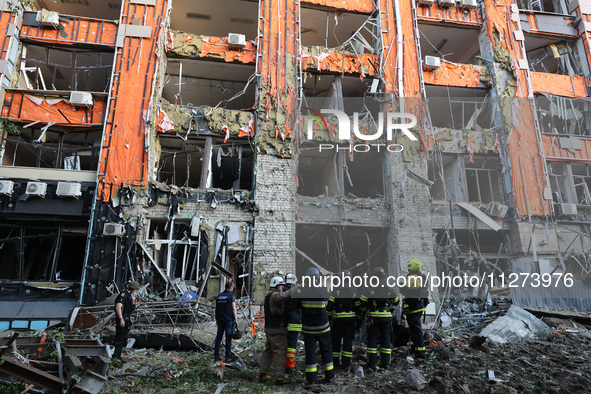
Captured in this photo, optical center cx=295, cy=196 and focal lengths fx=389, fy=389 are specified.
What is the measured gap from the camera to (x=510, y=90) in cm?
1642

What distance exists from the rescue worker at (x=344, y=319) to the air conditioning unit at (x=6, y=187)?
11.2 metres

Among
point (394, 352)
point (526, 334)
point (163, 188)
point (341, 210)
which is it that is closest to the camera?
point (394, 352)

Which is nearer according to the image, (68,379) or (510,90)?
(68,379)

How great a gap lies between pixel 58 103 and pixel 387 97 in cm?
1215

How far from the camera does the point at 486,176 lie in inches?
652

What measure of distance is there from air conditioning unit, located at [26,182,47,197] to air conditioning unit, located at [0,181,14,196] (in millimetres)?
499

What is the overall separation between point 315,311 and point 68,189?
10.2 metres

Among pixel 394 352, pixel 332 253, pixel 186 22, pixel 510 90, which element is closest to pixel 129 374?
pixel 394 352

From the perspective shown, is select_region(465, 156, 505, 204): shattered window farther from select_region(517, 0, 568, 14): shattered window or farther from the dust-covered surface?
select_region(517, 0, 568, 14): shattered window

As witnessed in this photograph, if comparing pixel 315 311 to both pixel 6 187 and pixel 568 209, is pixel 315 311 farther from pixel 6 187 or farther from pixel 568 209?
pixel 568 209

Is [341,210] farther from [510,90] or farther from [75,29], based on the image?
[75,29]

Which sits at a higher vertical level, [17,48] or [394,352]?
[17,48]

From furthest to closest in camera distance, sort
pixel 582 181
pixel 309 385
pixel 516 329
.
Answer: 1. pixel 582 181
2. pixel 516 329
3. pixel 309 385

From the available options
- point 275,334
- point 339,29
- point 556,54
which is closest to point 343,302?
point 275,334
